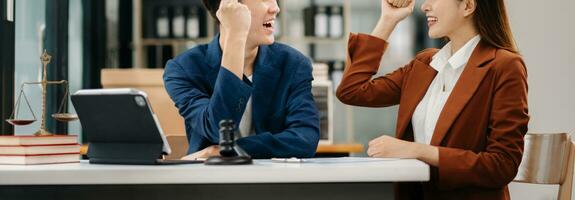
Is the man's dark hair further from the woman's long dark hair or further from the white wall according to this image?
the white wall

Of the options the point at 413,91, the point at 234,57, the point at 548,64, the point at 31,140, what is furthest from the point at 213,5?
the point at 548,64

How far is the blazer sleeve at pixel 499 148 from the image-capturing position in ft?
6.03

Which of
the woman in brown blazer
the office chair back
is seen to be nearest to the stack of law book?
the woman in brown blazer

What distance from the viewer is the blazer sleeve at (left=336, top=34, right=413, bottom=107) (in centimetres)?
224

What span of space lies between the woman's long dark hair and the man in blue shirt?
0.54 m

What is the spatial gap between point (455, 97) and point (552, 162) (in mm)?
480

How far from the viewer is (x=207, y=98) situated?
7.52ft

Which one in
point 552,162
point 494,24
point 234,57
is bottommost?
point 552,162

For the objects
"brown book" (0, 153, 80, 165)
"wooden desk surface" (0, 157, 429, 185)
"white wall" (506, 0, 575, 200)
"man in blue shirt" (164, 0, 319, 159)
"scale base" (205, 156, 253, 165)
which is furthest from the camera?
"white wall" (506, 0, 575, 200)

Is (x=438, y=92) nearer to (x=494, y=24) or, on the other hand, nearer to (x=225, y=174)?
(x=494, y=24)

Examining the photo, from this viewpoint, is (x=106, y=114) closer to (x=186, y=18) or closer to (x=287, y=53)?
(x=287, y=53)

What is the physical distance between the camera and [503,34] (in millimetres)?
2037

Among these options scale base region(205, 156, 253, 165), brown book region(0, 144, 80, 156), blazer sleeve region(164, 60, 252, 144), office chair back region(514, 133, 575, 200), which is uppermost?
blazer sleeve region(164, 60, 252, 144)

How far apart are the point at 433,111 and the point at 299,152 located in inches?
15.3
